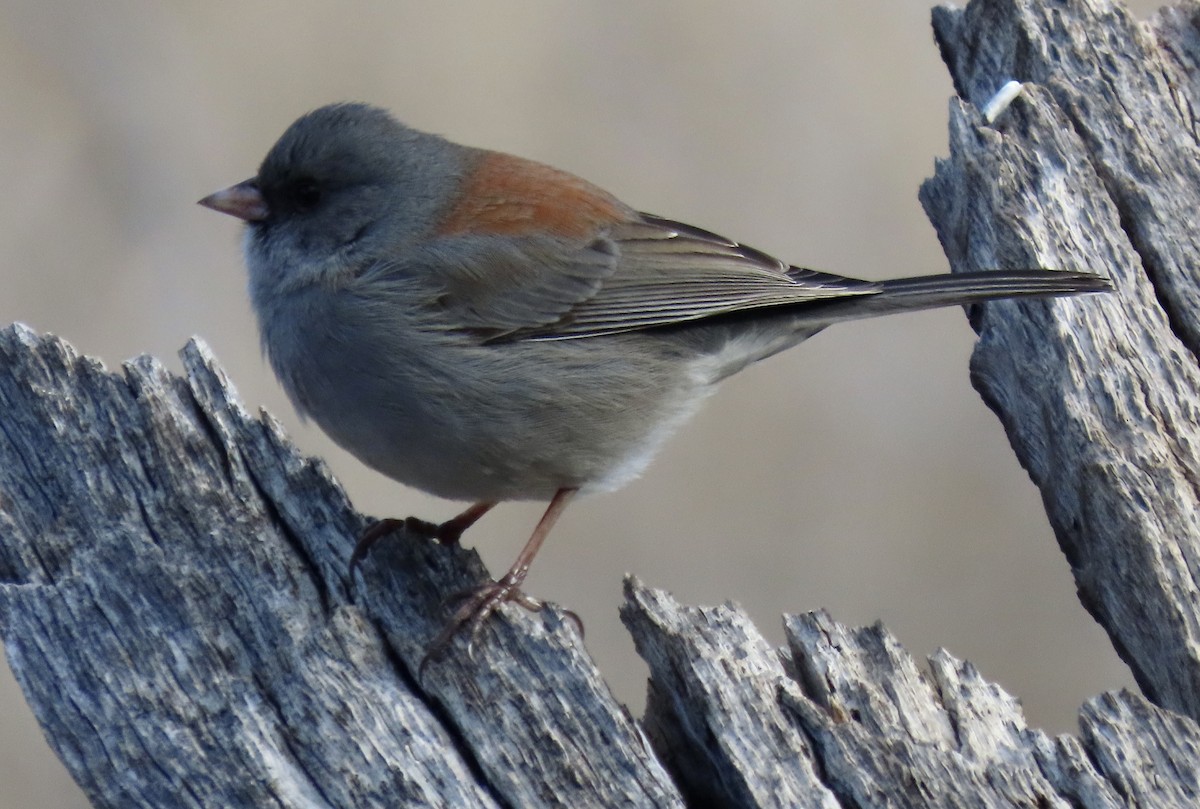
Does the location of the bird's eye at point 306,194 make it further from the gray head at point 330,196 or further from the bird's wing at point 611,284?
the bird's wing at point 611,284

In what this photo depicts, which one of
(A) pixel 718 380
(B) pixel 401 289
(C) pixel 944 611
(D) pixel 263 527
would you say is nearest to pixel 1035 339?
(A) pixel 718 380

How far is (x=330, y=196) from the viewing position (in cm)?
415

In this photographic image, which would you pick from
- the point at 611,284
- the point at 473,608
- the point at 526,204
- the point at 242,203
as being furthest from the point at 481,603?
the point at 242,203

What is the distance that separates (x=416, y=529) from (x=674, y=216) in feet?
11.5

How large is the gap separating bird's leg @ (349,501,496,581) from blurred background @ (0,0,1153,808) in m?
2.15

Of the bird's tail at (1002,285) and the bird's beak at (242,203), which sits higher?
the bird's beak at (242,203)

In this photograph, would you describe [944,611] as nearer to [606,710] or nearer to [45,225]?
[606,710]

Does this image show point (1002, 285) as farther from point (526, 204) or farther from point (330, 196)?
point (330, 196)

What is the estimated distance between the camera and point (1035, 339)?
3.52m

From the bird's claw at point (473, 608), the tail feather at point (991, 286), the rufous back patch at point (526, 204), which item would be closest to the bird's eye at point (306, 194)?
the rufous back patch at point (526, 204)

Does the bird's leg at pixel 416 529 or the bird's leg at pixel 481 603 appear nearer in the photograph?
the bird's leg at pixel 481 603

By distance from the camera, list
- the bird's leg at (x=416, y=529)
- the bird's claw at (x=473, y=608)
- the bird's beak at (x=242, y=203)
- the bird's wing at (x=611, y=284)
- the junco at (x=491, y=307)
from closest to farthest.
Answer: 1. the bird's claw at (x=473, y=608)
2. the bird's leg at (x=416, y=529)
3. the junco at (x=491, y=307)
4. the bird's wing at (x=611, y=284)
5. the bird's beak at (x=242, y=203)

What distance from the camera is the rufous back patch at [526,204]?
13.3 feet

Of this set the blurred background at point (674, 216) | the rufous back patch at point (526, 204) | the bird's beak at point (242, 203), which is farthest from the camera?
the blurred background at point (674, 216)
